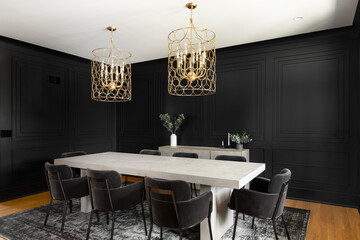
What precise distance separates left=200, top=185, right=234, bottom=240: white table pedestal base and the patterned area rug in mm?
107

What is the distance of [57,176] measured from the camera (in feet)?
9.77

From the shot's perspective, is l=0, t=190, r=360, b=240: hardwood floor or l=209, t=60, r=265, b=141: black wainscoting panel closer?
l=0, t=190, r=360, b=240: hardwood floor

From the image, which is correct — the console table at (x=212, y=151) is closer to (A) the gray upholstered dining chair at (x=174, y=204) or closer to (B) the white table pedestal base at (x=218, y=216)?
(B) the white table pedestal base at (x=218, y=216)

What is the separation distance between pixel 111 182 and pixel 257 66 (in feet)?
11.4

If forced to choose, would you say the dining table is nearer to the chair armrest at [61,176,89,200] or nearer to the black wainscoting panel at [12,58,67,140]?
the chair armrest at [61,176,89,200]

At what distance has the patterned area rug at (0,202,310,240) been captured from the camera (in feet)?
9.22

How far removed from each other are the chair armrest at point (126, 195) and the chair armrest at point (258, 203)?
1147mm

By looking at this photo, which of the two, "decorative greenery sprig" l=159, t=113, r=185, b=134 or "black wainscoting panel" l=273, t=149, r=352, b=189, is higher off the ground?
"decorative greenery sprig" l=159, t=113, r=185, b=134

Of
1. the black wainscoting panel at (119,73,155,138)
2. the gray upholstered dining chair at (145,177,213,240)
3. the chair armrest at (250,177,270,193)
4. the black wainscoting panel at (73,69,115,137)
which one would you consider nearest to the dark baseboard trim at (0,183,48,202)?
the black wainscoting panel at (73,69,115,137)

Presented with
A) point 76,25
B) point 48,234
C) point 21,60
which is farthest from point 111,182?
point 21,60

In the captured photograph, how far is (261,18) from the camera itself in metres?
3.55

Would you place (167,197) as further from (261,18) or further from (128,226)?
(261,18)

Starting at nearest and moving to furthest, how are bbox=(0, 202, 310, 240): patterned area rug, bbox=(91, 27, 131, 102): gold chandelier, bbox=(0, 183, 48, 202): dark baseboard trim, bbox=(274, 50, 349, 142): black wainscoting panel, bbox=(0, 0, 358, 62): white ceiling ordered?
bbox=(0, 202, 310, 240): patterned area rug
bbox=(0, 0, 358, 62): white ceiling
bbox=(91, 27, 131, 102): gold chandelier
bbox=(274, 50, 349, 142): black wainscoting panel
bbox=(0, 183, 48, 202): dark baseboard trim

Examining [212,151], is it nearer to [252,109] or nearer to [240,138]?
[240,138]
